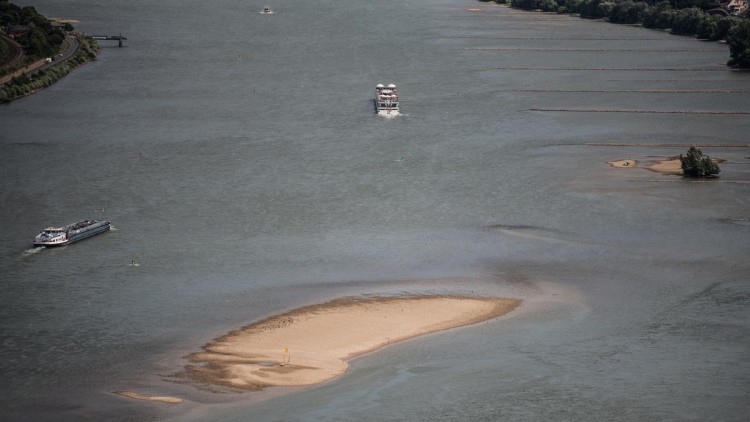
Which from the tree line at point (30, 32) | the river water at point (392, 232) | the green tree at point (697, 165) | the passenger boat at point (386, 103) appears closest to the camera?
the river water at point (392, 232)

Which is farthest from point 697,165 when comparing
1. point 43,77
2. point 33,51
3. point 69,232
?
point 33,51

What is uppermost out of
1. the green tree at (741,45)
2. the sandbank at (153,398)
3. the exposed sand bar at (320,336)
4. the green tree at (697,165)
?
the green tree at (741,45)

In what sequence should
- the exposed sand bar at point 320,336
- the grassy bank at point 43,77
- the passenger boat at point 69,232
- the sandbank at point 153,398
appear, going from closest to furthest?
1. the sandbank at point 153,398
2. the exposed sand bar at point 320,336
3. the passenger boat at point 69,232
4. the grassy bank at point 43,77

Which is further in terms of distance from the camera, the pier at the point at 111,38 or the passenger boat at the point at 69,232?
the pier at the point at 111,38

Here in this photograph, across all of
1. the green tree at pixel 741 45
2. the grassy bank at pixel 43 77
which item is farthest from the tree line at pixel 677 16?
the grassy bank at pixel 43 77

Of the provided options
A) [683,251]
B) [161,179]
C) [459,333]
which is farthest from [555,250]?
[161,179]

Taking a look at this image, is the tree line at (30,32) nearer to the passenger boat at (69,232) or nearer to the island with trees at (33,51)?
the island with trees at (33,51)

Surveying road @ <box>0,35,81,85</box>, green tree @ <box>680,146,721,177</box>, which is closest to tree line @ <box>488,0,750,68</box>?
green tree @ <box>680,146,721,177</box>

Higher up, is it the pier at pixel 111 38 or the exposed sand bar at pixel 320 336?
the pier at pixel 111 38
